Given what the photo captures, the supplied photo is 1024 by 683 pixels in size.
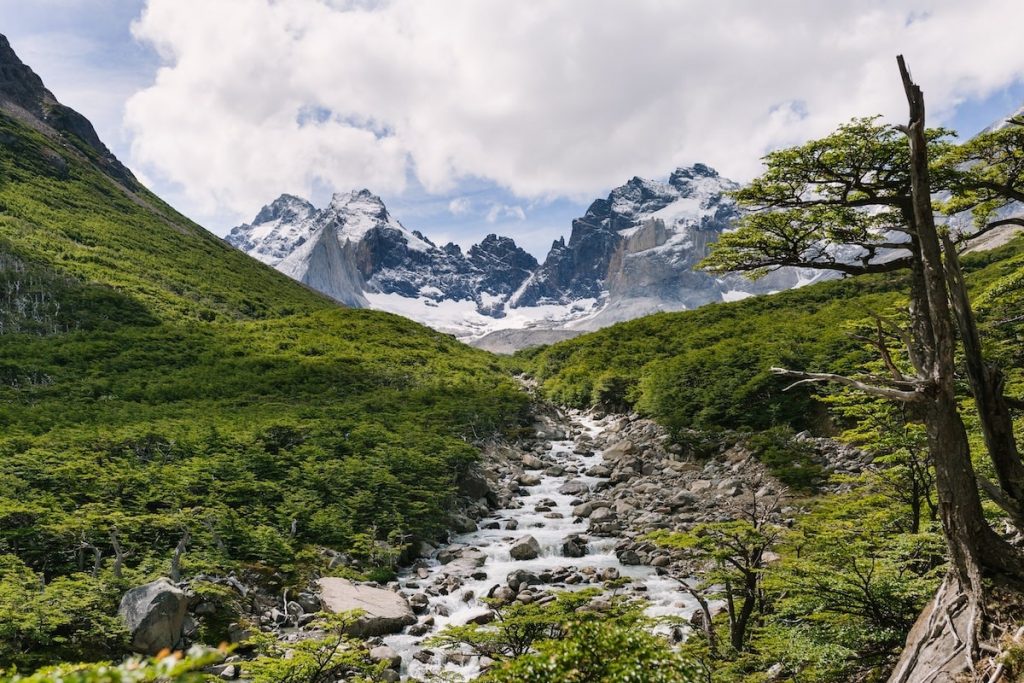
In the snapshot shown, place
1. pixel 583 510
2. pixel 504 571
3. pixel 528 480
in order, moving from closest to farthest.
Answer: pixel 504 571 < pixel 583 510 < pixel 528 480

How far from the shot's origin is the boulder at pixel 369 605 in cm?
1460

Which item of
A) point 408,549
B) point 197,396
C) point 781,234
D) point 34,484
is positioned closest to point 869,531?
point 781,234

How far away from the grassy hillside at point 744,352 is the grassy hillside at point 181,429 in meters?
9.73

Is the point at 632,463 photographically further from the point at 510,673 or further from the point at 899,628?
the point at 510,673

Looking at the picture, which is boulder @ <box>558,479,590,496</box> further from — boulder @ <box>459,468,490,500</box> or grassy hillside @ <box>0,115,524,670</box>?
grassy hillside @ <box>0,115,524,670</box>

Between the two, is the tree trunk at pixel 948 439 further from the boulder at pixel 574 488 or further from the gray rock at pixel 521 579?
the boulder at pixel 574 488

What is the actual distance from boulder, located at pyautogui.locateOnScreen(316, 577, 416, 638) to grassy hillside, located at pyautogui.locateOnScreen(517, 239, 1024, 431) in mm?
13395

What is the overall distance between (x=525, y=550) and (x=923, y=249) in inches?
653

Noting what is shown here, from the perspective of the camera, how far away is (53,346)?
3881 cm

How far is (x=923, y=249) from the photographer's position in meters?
7.05

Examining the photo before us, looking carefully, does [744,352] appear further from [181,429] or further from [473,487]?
[181,429]

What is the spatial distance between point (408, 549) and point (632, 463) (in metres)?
15.3

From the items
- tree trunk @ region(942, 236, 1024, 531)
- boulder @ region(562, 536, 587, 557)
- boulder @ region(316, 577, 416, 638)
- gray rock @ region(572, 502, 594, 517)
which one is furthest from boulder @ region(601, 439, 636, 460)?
tree trunk @ region(942, 236, 1024, 531)

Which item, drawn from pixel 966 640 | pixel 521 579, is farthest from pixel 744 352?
pixel 966 640
